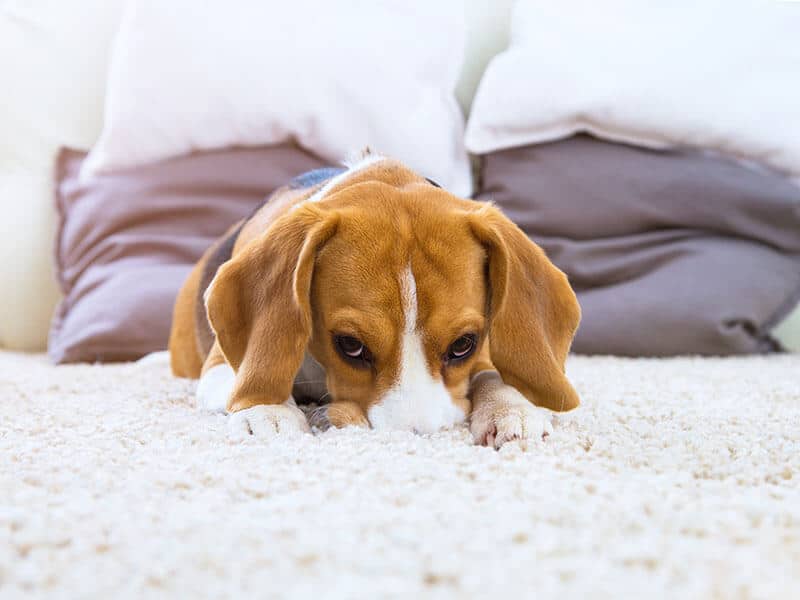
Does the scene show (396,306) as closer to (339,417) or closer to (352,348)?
(352,348)

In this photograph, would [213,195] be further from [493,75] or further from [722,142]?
[722,142]

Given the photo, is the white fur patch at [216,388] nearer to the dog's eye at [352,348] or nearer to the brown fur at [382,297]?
the brown fur at [382,297]

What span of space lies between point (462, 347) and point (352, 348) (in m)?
0.22

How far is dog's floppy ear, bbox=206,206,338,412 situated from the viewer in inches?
62.5

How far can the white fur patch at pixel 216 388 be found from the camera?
5.92 feet

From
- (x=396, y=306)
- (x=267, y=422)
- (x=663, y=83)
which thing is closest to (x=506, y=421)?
(x=396, y=306)

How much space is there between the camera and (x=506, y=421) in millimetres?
1516

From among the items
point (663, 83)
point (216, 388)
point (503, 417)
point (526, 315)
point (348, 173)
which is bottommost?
point (216, 388)

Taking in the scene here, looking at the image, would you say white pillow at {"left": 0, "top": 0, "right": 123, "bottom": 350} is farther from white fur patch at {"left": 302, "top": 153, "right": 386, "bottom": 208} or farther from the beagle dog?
the beagle dog

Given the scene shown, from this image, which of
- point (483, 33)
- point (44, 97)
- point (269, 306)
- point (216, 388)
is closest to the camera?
point (269, 306)

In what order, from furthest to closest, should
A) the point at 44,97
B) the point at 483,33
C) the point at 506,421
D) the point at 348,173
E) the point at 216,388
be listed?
the point at 483,33 → the point at 44,97 → the point at 348,173 → the point at 216,388 → the point at 506,421

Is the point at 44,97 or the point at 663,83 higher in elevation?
the point at 663,83

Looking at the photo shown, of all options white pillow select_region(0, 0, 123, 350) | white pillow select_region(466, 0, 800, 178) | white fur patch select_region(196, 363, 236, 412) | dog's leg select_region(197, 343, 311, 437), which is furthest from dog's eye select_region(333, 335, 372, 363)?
white pillow select_region(0, 0, 123, 350)

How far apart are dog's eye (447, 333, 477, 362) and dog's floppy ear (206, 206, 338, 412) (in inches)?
11.3
